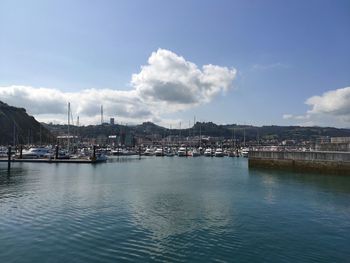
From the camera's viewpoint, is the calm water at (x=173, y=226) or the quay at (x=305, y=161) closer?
the calm water at (x=173, y=226)

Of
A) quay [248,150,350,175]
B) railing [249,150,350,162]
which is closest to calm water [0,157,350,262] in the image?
quay [248,150,350,175]

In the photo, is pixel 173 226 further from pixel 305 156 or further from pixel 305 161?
pixel 305 156

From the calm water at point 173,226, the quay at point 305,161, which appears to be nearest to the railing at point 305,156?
the quay at point 305,161

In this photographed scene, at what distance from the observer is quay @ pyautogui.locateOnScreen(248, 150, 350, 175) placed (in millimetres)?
50406

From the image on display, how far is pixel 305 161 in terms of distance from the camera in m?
57.7

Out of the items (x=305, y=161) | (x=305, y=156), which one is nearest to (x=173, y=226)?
(x=305, y=161)

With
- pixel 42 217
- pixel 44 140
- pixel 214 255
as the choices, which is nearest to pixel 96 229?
pixel 42 217

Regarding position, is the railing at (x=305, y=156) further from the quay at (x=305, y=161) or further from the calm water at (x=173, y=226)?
the calm water at (x=173, y=226)

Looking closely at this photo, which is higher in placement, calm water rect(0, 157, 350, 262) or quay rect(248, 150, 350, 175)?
quay rect(248, 150, 350, 175)

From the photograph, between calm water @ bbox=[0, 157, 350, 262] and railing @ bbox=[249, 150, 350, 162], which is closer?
calm water @ bbox=[0, 157, 350, 262]

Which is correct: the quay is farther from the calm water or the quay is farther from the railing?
the calm water

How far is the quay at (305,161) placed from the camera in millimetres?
50406

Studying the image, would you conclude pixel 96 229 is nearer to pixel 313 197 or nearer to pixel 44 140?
pixel 313 197

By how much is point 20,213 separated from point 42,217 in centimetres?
224
